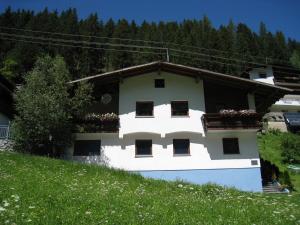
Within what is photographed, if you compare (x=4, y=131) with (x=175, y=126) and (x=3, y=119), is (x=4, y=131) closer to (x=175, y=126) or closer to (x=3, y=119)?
(x=3, y=119)

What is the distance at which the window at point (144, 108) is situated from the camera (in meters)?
26.8

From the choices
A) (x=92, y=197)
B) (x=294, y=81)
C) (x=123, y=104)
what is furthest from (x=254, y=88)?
(x=294, y=81)

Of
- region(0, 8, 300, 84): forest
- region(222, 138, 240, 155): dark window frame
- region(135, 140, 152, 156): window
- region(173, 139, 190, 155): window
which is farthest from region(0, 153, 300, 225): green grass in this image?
region(0, 8, 300, 84): forest

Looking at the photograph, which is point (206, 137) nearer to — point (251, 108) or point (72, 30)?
point (251, 108)

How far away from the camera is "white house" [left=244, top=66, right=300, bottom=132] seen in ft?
179

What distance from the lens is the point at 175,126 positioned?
26.0 meters

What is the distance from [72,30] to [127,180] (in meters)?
52.7

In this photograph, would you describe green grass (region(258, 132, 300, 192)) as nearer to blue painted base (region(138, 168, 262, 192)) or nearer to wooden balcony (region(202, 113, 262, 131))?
blue painted base (region(138, 168, 262, 192))

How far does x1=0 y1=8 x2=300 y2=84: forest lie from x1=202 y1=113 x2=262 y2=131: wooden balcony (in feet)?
90.2

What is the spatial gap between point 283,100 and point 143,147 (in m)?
43.7

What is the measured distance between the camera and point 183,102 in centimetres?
2728

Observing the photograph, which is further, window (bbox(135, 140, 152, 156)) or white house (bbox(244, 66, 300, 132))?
white house (bbox(244, 66, 300, 132))

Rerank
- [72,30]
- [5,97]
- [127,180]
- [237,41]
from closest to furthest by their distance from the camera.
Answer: [127,180] → [5,97] → [72,30] → [237,41]

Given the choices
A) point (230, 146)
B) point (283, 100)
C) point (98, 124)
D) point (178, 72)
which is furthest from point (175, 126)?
point (283, 100)
